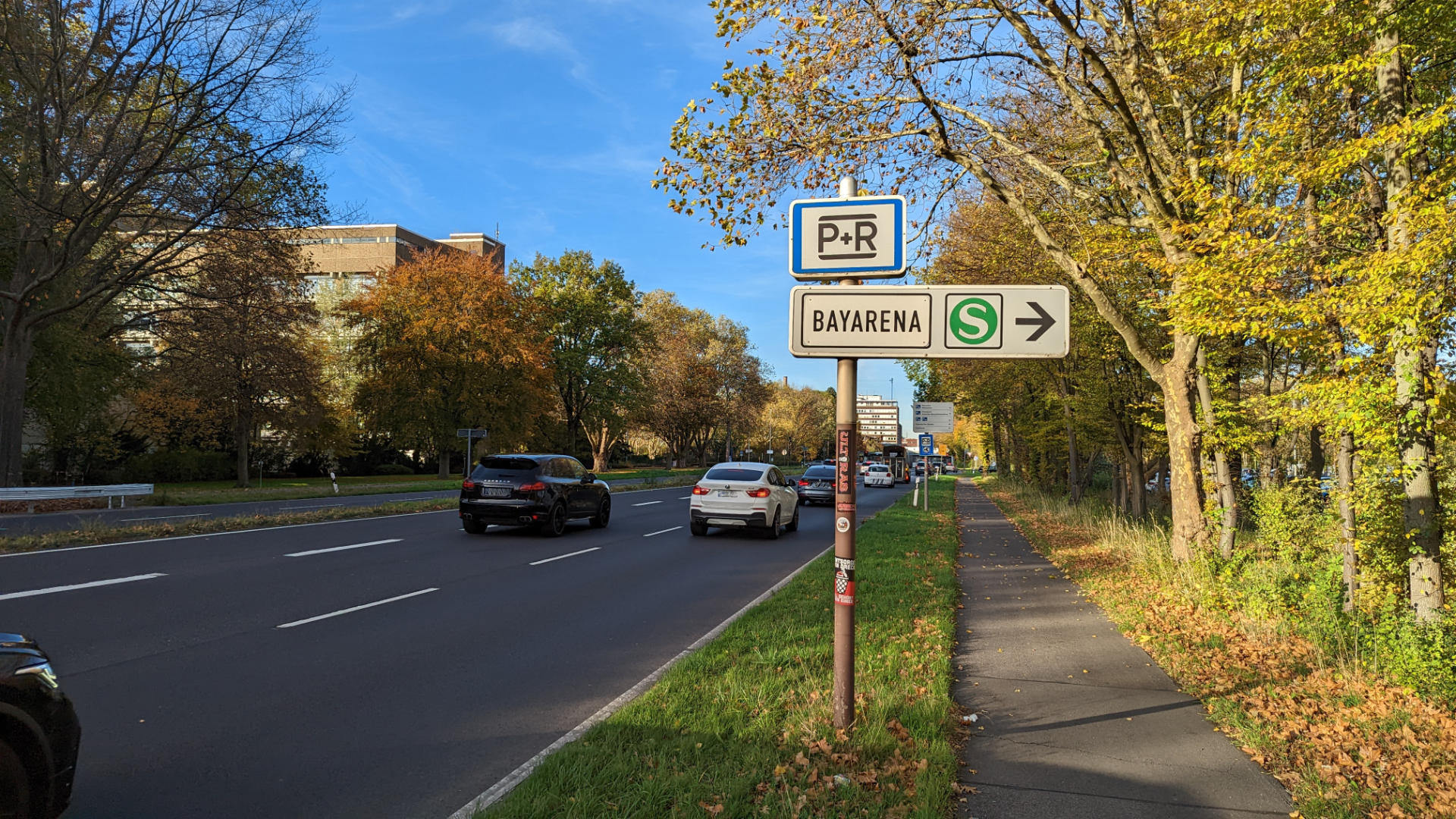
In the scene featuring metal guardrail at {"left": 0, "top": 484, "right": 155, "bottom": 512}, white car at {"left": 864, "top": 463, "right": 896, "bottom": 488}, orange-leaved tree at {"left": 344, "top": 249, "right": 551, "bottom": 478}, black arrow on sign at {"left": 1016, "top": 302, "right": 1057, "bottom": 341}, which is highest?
orange-leaved tree at {"left": 344, "top": 249, "right": 551, "bottom": 478}

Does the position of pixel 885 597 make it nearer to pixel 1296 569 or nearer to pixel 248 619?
pixel 1296 569

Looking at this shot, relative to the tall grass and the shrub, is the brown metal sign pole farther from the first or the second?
the shrub

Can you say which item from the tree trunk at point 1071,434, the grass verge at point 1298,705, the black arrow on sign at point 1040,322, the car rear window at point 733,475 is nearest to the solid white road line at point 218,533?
the car rear window at point 733,475

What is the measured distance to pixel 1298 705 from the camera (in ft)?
17.5

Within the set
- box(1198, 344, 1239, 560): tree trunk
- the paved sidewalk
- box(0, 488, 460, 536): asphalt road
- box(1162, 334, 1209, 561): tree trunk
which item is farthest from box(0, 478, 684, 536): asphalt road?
box(1198, 344, 1239, 560): tree trunk

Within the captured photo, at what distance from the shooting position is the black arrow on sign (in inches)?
168

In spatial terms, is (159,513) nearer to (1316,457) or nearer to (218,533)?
(218,533)

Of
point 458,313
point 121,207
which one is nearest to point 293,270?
point 121,207

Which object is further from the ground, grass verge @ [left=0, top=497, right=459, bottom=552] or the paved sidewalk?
grass verge @ [left=0, top=497, right=459, bottom=552]

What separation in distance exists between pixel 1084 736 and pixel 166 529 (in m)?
15.4

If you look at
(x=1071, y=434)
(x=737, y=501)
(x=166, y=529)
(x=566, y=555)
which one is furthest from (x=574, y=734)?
(x=1071, y=434)

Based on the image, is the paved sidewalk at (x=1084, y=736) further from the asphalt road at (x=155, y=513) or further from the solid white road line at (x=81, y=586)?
the asphalt road at (x=155, y=513)

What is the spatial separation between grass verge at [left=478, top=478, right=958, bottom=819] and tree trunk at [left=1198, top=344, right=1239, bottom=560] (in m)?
5.53

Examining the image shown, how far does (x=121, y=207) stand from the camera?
1958 cm
